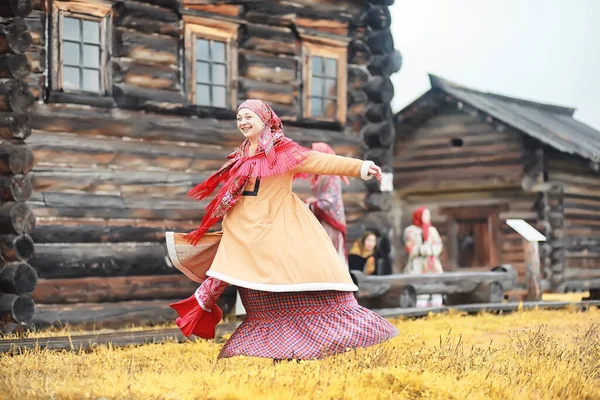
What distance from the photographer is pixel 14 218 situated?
9.28 m

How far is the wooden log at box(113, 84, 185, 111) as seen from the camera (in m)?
10.4

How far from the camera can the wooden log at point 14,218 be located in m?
9.27

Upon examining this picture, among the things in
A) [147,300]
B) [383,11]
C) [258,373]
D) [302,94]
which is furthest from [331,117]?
[258,373]

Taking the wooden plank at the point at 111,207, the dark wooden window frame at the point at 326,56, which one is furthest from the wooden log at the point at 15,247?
the dark wooden window frame at the point at 326,56

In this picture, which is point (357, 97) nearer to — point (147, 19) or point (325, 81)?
point (325, 81)

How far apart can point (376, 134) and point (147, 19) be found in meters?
3.51

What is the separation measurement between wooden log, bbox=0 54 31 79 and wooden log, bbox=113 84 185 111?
118cm

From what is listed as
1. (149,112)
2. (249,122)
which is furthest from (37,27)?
(249,122)

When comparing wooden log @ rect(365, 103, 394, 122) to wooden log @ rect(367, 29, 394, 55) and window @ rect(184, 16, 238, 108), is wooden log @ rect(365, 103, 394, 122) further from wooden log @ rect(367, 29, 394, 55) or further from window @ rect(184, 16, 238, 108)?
window @ rect(184, 16, 238, 108)

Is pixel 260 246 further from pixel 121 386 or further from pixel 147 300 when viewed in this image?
pixel 147 300

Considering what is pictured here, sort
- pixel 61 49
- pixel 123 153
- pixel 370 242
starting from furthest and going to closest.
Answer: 1. pixel 370 242
2. pixel 123 153
3. pixel 61 49

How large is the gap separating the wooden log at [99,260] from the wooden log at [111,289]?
2.7 inches

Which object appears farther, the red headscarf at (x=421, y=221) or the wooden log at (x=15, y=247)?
the red headscarf at (x=421, y=221)

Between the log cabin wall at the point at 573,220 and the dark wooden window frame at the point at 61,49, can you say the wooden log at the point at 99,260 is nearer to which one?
the dark wooden window frame at the point at 61,49
